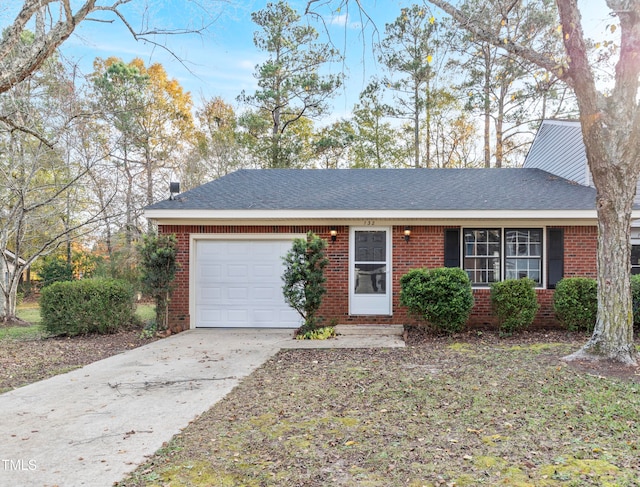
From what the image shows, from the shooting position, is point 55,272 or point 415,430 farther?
point 55,272

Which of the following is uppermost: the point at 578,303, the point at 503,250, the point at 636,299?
the point at 503,250

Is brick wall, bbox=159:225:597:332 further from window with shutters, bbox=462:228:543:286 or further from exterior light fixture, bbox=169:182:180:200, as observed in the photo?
exterior light fixture, bbox=169:182:180:200

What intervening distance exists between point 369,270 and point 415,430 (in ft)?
18.7

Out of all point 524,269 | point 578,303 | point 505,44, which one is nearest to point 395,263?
point 524,269

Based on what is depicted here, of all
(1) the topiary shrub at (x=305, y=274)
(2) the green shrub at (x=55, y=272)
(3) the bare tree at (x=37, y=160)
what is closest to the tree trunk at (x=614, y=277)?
(1) the topiary shrub at (x=305, y=274)

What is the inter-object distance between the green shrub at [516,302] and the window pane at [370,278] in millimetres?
2258

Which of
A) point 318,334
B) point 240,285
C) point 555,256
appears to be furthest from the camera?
point 240,285

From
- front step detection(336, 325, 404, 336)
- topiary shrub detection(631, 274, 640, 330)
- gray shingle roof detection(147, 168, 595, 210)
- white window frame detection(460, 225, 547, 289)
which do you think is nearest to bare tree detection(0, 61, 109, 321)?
gray shingle roof detection(147, 168, 595, 210)

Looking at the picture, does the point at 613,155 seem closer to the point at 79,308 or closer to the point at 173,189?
the point at 173,189

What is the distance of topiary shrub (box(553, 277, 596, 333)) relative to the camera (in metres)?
8.00

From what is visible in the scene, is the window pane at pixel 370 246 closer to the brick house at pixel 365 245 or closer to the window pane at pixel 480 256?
the brick house at pixel 365 245

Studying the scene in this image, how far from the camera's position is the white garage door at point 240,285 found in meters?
9.40

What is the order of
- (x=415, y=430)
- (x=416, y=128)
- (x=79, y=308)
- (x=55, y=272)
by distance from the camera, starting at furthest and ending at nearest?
(x=55, y=272) → (x=416, y=128) → (x=79, y=308) → (x=415, y=430)

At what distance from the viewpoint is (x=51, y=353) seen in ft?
23.3
